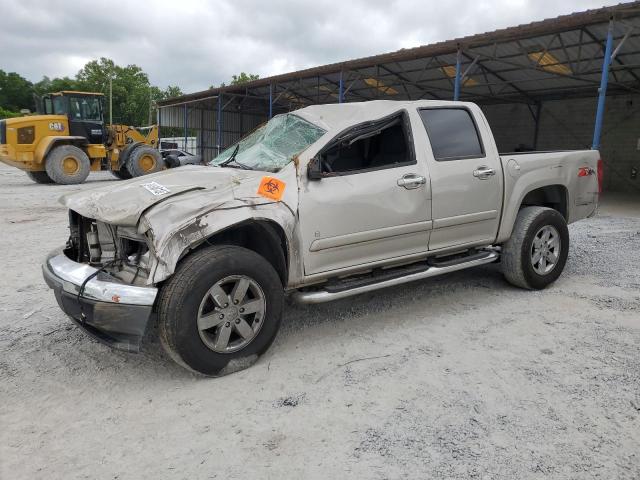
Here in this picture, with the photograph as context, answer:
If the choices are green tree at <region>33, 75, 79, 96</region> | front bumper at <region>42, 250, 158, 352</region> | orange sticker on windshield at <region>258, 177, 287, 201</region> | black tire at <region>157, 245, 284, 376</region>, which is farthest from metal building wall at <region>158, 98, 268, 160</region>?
green tree at <region>33, 75, 79, 96</region>

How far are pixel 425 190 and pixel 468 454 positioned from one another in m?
2.24

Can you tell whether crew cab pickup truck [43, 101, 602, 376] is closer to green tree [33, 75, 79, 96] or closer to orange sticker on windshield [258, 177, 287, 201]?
orange sticker on windshield [258, 177, 287, 201]

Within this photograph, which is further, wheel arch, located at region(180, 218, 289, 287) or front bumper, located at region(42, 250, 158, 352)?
wheel arch, located at region(180, 218, 289, 287)

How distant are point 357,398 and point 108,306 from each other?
1589 millimetres

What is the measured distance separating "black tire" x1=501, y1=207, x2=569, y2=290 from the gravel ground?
1.06 ft

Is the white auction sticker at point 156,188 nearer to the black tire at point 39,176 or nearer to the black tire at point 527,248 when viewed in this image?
the black tire at point 527,248

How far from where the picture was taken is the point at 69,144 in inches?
642

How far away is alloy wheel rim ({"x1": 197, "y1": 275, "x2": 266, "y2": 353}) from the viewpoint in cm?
308

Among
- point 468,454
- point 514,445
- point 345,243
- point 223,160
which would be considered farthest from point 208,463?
point 223,160

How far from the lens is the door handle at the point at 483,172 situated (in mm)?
4425

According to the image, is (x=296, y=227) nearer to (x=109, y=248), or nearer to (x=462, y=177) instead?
(x=109, y=248)

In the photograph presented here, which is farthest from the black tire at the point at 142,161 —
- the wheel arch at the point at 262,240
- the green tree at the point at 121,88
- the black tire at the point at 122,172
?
the green tree at the point at 121,88

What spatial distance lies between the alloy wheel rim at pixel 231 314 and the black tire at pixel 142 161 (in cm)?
1528

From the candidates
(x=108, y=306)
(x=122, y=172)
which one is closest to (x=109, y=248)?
(x=108, y=306)
